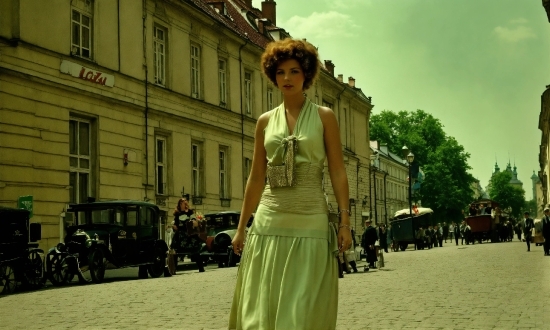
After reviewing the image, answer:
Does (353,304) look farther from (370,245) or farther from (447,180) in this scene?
(447,180)

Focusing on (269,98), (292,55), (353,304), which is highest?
(269,98)

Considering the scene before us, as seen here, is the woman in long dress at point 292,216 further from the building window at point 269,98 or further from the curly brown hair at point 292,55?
the building window at point 269,98

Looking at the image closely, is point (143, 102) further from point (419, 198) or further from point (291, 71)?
point (419, 198)

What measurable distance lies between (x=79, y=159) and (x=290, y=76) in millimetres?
21942

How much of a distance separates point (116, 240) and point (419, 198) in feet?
253

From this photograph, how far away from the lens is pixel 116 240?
19.7 meters

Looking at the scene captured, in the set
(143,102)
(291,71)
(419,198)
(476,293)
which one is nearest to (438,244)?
(143,102)

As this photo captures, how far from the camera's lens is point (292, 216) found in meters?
4.97

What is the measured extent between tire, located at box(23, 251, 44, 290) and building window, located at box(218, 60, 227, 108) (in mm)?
21108

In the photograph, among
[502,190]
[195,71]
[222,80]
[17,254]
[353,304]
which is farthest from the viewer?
[502,190]

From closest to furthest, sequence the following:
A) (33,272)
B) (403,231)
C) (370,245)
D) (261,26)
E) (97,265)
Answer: (33,272)
(97,265)
(370,245)
(403,231)
(261,26)

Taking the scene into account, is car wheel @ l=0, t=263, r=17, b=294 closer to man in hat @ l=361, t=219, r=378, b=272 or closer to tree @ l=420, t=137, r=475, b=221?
man in hat @ l=361, t=219, r=378, b=272

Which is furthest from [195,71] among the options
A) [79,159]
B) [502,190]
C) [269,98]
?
[502,190]

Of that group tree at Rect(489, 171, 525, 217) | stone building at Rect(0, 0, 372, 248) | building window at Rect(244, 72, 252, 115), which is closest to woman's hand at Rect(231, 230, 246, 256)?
stone building at Rect(0, 0, 372, 248)
